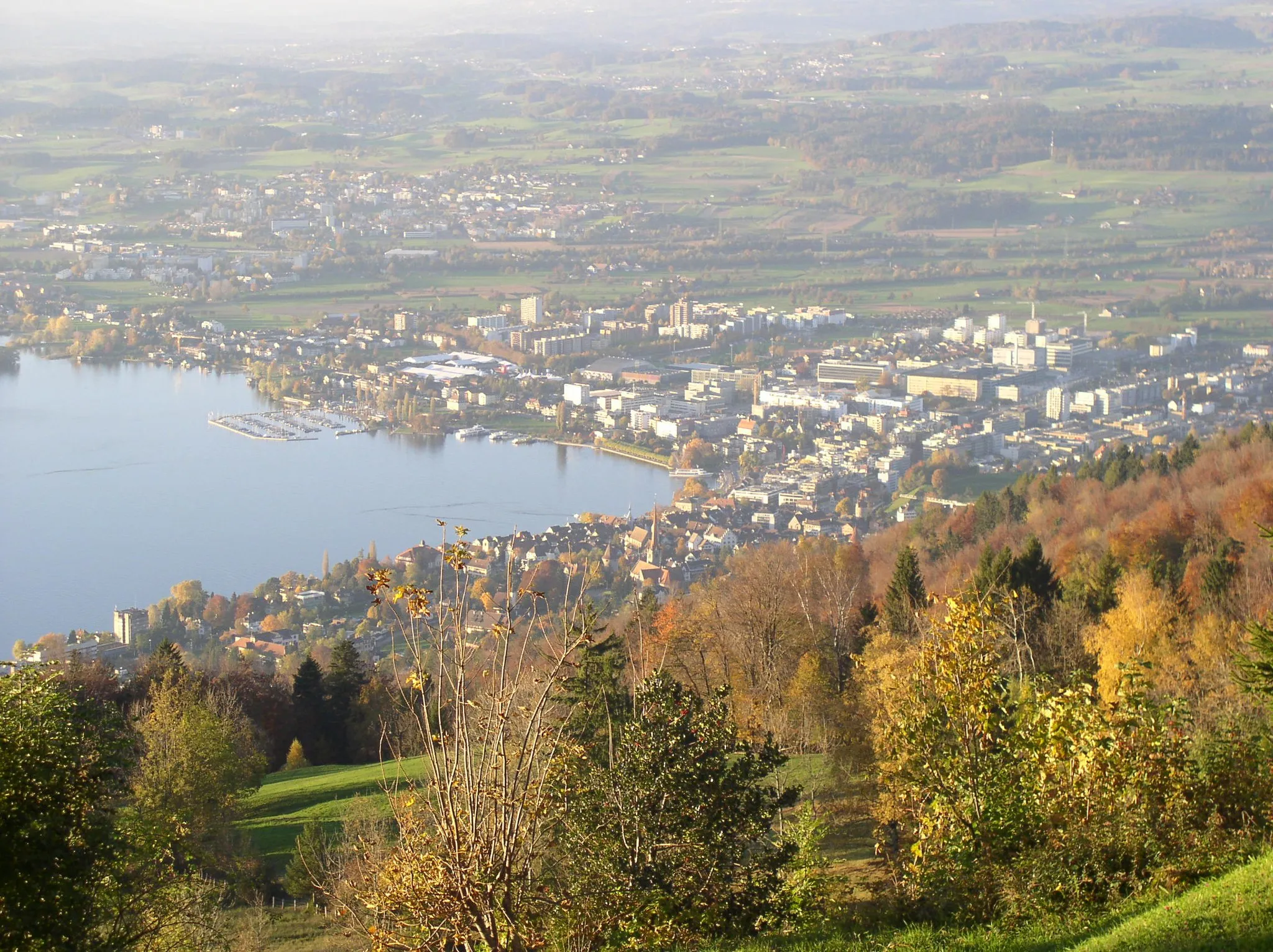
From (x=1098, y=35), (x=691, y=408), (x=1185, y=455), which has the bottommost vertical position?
(x=691, y=408)

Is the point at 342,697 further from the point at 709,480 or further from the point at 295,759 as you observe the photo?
the point at 709,480

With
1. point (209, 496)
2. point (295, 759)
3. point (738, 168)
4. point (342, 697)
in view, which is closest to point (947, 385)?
point (209, 496)

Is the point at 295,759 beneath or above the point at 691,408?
above

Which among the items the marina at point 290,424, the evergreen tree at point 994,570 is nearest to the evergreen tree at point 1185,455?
the evergreen tree at point 994,570

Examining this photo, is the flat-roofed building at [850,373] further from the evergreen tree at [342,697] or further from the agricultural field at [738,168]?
the evergreen tree at [342,697]

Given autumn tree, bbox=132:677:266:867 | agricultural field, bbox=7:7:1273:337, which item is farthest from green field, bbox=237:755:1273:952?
agricultural field, bbox=7:7:1273:337

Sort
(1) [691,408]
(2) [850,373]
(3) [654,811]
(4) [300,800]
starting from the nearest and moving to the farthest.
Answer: (3) [654,811] < (4) [300,800] < (1) [691,408] < (2) [850,373]
